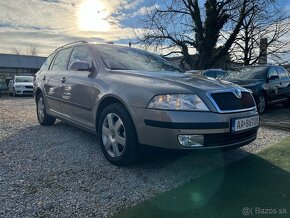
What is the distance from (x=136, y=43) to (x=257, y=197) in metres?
23.0

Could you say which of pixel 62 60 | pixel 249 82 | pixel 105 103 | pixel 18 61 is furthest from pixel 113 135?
pixel 18 61

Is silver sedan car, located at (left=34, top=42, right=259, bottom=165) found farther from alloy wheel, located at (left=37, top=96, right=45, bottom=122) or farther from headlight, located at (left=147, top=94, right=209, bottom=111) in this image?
alloy wheel, located at (left=37, top=96, right=45, bottom=122)

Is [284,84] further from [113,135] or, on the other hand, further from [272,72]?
[113,135]

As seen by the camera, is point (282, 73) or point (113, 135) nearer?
point (113, 135)

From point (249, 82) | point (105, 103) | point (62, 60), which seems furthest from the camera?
point (249, 82)

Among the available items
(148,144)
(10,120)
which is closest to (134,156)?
(148,144)

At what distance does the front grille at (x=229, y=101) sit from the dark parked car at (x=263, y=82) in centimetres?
552

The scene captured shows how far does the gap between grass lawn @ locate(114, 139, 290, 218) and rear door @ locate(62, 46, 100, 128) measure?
1.88 metres

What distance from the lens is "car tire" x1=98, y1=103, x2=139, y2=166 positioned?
12.1ft

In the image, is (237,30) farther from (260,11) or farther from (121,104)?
(121,104)

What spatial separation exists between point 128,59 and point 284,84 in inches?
300

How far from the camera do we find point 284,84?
10.6m

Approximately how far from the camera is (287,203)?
2.94 metres

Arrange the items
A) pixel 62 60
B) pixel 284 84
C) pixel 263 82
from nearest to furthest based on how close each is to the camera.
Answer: pixel 62 60
pixel 263 82
pixel 284 84
